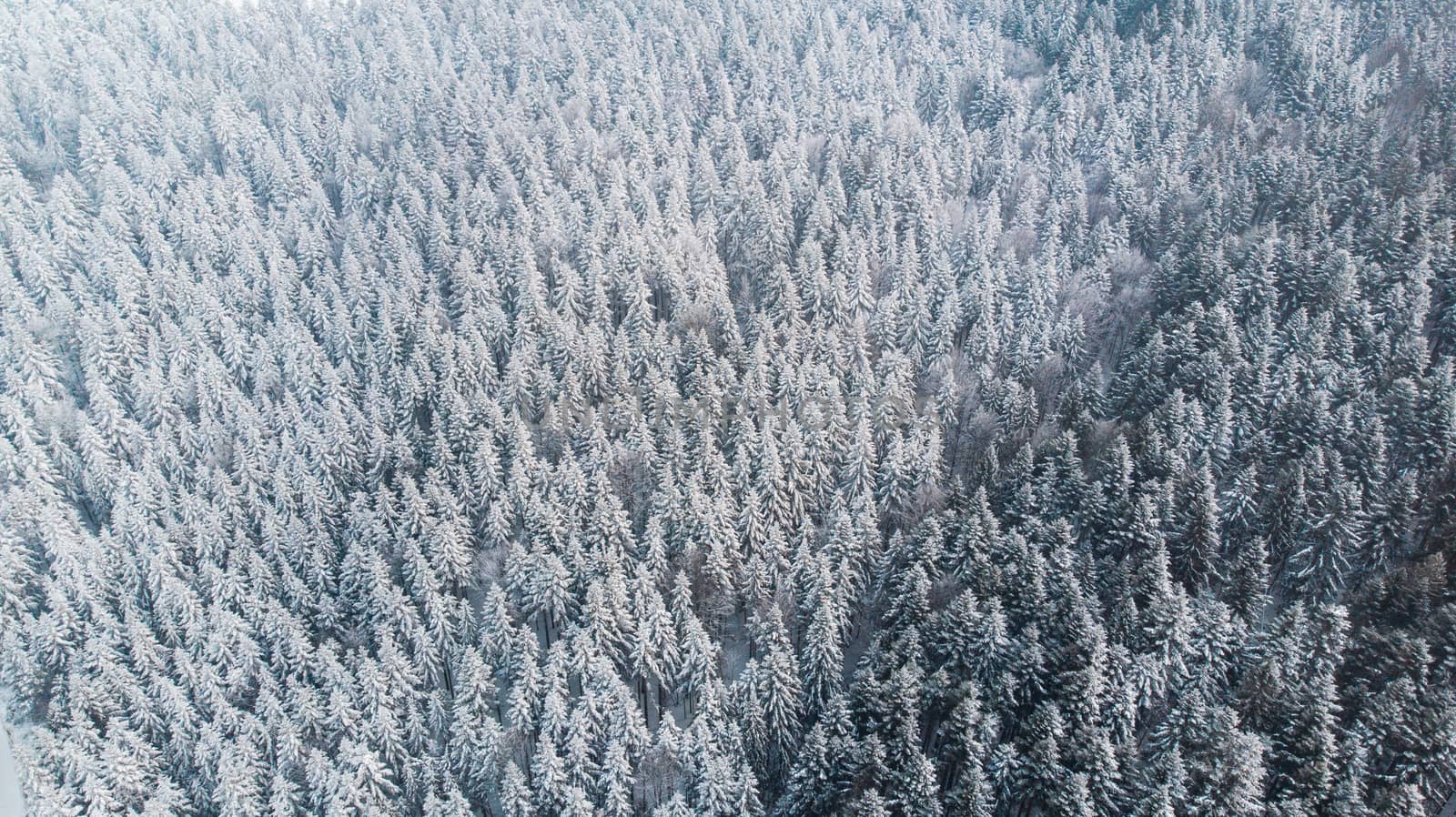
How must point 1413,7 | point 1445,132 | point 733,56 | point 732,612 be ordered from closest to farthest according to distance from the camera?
point 732,612 < point 1445,132 < point 1413,7 < point 733,56

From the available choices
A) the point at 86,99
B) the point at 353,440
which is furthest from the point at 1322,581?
the point at 86,99

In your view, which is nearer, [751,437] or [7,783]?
[7,783]

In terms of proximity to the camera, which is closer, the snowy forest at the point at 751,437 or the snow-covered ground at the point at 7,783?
the snowy forest at the point at 751,437

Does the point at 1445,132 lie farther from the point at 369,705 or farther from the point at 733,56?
the point at 369,705

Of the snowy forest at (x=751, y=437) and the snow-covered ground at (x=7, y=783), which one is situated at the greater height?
the snowy forest at (x=751, y=437)

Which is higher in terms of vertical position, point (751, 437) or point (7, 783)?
point (751, 437)
